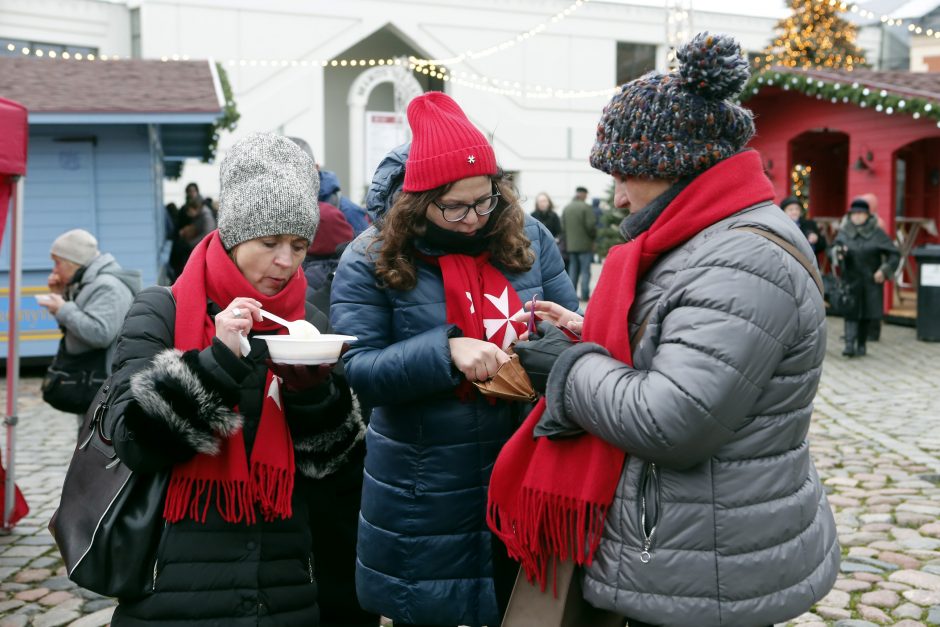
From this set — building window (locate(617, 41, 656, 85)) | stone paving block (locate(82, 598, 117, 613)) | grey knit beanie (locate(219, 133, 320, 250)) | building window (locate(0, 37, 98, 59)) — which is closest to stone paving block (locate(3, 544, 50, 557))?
stone paving block (locate(82, 598, 117, 613))

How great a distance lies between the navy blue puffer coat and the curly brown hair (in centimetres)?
6

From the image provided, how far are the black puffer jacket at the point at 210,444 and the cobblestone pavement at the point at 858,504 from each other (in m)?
2.36

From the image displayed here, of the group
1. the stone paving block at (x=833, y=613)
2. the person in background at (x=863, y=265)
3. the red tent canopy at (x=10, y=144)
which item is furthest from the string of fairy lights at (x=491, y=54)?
the stone paving block at (x=833, y=613)

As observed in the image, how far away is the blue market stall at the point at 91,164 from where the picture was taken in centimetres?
1178

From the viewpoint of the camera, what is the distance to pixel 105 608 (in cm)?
469

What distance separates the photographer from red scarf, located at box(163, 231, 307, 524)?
98.0 inches

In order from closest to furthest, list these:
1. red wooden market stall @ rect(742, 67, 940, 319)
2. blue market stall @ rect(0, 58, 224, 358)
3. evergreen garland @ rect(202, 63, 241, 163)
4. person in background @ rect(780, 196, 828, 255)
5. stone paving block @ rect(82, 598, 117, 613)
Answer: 1. stone paving block @ rect(82, 598, 117, 613)
2. blue market stall @ rect(0, 58, 224, 358)
3. person in background @ rect(780, 196, 828, 255)
4. evergreen garland @ rect(202, 63, 241, 163)
5. red wooden market stall @ rect(742, 67, 940, 319)

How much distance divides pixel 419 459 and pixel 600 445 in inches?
36.0

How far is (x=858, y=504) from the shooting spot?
608 cm

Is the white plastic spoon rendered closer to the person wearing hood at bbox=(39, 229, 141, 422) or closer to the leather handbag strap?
the leather handbag strap

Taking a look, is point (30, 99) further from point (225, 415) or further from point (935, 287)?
point (935, 287)

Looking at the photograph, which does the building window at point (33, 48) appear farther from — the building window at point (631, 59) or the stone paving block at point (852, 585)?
the stone paving block at point (852, 585)

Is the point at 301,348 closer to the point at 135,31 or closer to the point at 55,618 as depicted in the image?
the point at 55,618

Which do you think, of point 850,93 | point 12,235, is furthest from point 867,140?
point 12,235
